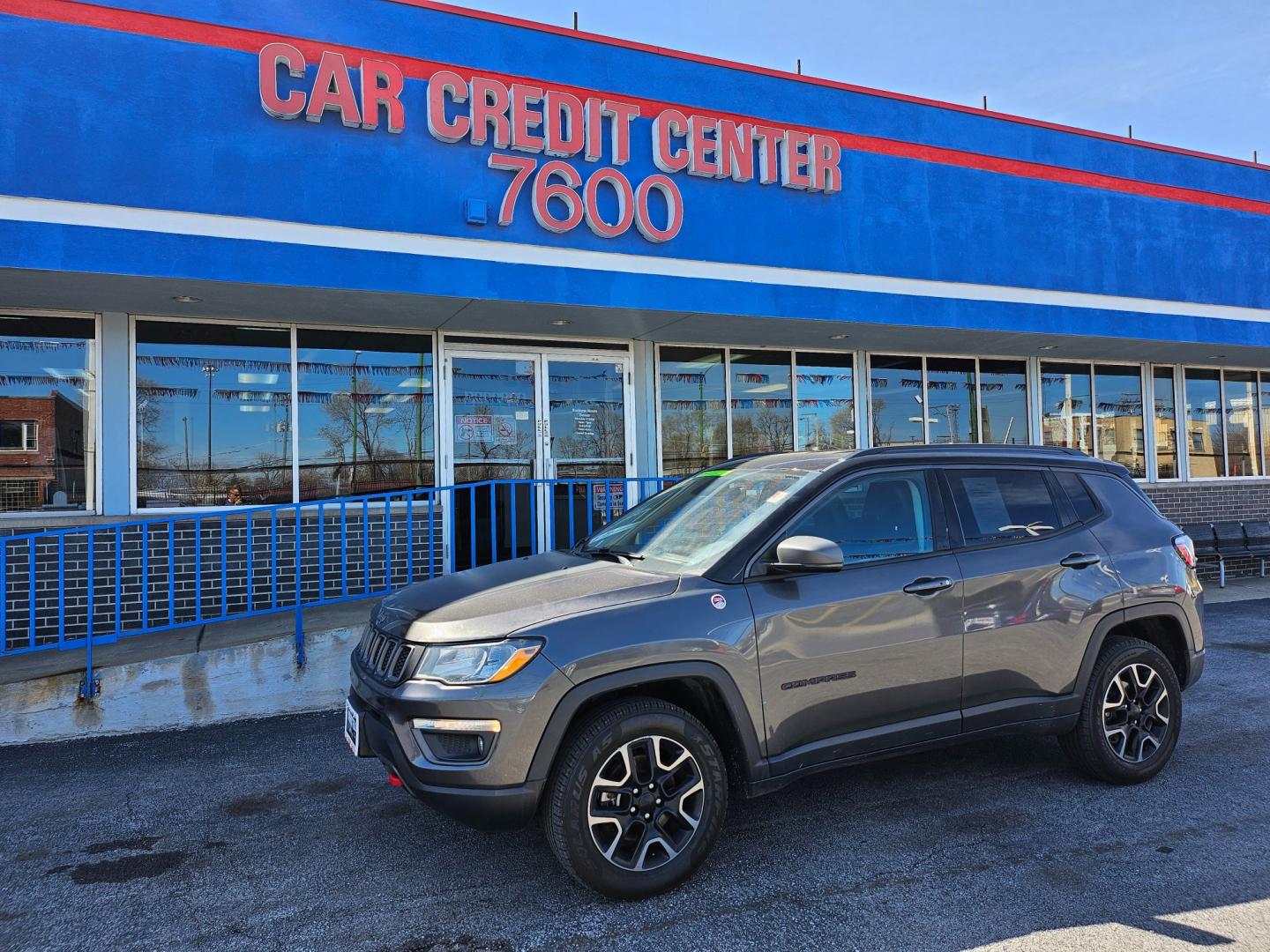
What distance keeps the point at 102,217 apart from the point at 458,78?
3.23 meters

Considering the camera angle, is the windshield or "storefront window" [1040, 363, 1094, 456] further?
"storefront window" [1040, 363, 1094, 456]

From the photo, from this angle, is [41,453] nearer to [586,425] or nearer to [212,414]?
[212,414]

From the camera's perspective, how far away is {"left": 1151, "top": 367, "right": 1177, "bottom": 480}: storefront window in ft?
43.6

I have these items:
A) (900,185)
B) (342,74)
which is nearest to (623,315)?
(342,74)

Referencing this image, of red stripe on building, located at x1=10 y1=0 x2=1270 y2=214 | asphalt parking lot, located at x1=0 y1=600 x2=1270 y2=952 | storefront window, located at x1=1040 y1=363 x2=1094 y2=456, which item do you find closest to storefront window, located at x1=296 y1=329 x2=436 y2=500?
red stripe on building, located at x1=10 y1=0 x2=1270 y2=214

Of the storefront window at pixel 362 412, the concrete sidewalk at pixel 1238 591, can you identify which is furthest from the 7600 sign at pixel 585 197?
the concrete sidewalk at pixel 1238 591

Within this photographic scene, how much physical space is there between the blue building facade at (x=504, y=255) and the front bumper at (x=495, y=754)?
4.99 m

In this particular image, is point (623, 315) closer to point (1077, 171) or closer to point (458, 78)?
point (458, 78)

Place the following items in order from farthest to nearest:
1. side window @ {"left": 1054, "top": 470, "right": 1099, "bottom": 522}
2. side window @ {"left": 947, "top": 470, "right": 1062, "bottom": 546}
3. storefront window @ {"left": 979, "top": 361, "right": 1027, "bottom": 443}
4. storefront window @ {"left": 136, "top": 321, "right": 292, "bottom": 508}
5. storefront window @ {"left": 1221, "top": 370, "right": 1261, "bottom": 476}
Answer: storefront window @ {"left": 1221, "top": 370, "right": 1261, "bottom": 476}
storefront window @ {"left": 979, "top": 361, "right": 1027, "bottom": 443}
storefront window @ {"left": 136, "top": 321, "right": 292, "bottom": 508}
side window @ {"left": 1054, "top": 470, "right": 1099, "bottom": 522}
side window @ {"left": 947, "top": 470, "right": 1062, "bottom": 546}

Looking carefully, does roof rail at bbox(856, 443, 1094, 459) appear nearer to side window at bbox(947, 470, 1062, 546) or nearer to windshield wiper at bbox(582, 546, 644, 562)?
side window at bbox(947, 470, 1062, 546)

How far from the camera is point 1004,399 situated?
12.1 metres

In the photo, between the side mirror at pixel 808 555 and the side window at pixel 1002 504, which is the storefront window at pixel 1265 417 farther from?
the side mirror at pixel 808 555

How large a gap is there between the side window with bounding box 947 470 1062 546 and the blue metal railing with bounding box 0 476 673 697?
3.87 meters

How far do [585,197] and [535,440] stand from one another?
267 centimetres
